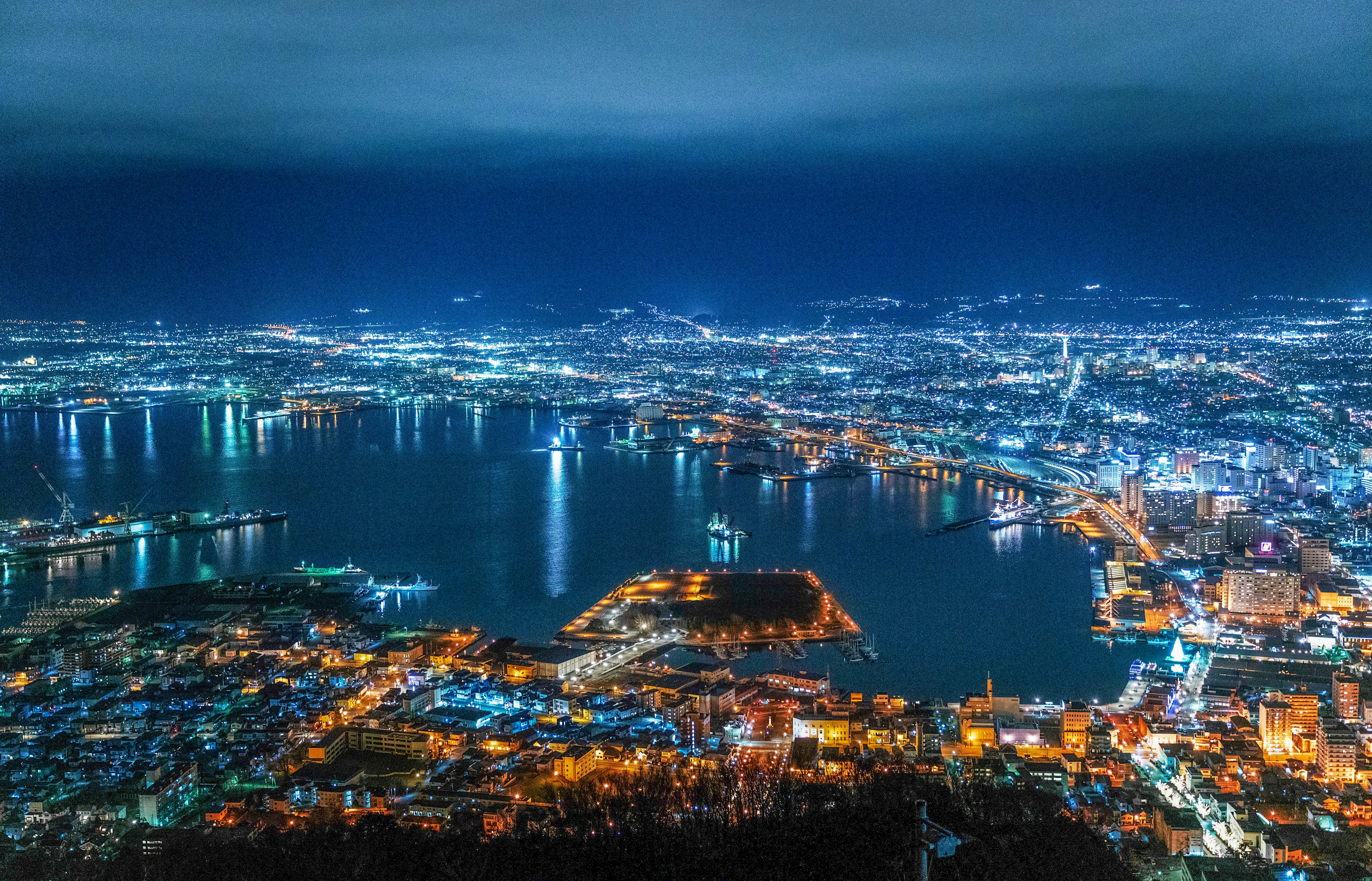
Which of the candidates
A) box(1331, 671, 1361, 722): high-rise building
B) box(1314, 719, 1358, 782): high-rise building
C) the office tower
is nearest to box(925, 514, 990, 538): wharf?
the office tower

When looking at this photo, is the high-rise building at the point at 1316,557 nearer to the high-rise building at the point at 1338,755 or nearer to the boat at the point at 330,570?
the high-rise building at the point at 1338,755

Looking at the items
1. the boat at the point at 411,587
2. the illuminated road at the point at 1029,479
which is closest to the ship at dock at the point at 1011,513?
the illuminated road at the point at 1029,479

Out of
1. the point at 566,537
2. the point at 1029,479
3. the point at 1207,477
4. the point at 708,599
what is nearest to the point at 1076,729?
the point at 708,599

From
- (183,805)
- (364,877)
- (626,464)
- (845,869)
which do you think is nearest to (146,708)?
(183,805)

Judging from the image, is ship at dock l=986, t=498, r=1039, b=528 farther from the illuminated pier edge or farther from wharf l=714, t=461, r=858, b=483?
the illuminated pier edge

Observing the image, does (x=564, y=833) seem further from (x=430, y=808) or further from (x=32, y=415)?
(x=32, y=415)

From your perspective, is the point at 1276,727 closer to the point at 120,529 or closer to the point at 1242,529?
the point at 1242,529
